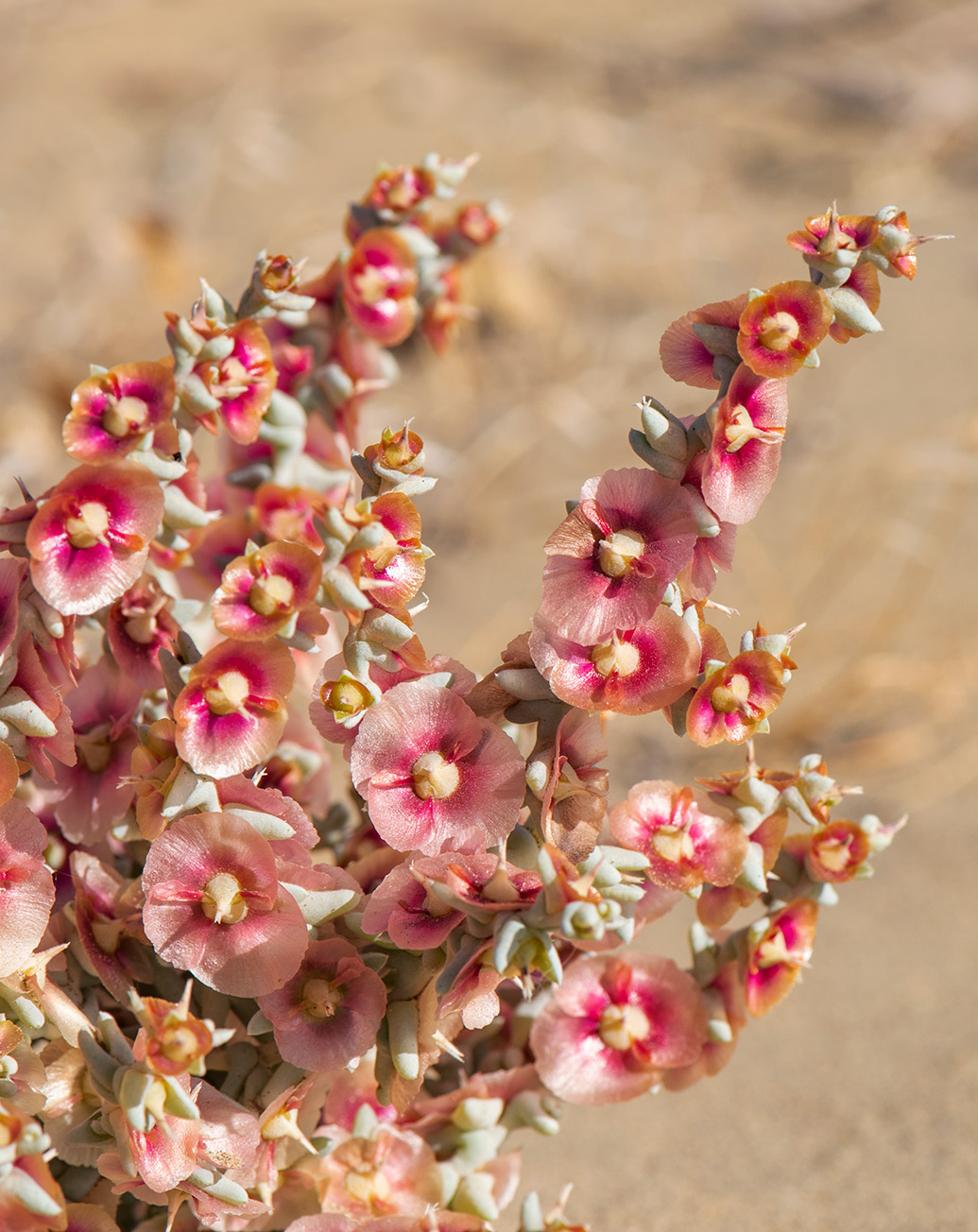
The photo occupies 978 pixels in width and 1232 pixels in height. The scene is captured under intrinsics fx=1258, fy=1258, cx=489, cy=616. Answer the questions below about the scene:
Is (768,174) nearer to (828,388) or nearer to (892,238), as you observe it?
(828,388)

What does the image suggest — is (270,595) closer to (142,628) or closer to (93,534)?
(93,534)

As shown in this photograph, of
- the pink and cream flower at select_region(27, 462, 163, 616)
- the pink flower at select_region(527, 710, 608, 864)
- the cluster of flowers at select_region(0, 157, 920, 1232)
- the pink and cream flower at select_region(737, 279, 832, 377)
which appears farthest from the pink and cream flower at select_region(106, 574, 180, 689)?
the pink and cream flower at select_region(737, 279, 832, 377)

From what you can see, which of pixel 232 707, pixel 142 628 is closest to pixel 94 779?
pixel 142 628

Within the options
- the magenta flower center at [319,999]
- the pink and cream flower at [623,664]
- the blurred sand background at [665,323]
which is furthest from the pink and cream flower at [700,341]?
the blurred sand background at [665,323]

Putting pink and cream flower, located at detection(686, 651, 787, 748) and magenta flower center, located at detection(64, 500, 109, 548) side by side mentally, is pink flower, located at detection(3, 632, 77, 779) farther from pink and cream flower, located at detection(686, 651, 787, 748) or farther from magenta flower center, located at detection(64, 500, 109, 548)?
pink and cream flower, located at detection(686, 651, 787, 748)

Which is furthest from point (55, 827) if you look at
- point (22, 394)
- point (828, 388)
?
point (828, 388)

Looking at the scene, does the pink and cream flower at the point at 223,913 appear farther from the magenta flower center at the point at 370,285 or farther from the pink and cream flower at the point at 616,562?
the magenta flower center at the point at 370,285
